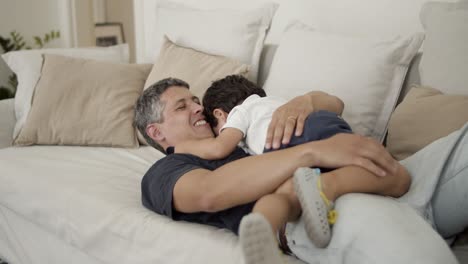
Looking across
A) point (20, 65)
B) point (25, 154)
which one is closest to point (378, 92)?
point (25, 154)

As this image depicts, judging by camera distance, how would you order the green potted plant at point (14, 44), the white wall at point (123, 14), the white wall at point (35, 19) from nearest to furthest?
the green potted plant at point (14, 44) < the white wall at point (35, 19) < the white wall at point (123, 14)

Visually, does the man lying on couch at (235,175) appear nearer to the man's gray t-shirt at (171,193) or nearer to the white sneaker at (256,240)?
the man's gray t-shirt at (171,193)

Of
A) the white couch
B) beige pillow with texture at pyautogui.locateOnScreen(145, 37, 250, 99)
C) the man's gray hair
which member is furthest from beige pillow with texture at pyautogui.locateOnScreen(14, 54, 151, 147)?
the man's gray hair

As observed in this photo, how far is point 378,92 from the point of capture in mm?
1590

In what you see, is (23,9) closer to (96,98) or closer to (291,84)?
(96,98)

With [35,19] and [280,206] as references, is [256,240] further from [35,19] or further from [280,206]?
[35,19]

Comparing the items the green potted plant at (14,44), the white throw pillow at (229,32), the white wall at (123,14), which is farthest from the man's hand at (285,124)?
the white wall at (123,14)

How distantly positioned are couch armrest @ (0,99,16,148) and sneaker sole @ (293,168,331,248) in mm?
1570

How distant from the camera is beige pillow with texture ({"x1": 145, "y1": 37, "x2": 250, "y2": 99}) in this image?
6.03 ft

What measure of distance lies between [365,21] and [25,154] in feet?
5.29

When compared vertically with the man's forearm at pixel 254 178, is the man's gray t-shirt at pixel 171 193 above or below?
below

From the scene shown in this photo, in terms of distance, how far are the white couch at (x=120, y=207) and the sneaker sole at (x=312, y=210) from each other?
36 millimetres

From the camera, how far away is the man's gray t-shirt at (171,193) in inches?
44.9

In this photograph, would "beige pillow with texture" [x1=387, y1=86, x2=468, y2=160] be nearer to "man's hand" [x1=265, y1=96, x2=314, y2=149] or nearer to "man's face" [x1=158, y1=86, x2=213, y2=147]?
"man's hand" [x1=265, y1=96, x2=314, y2=149]
